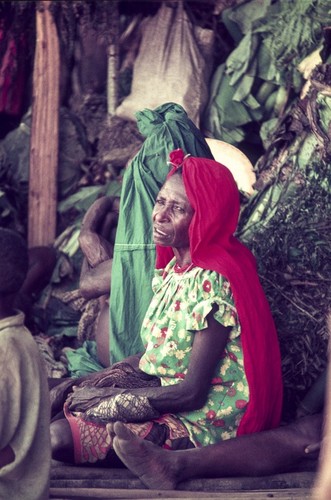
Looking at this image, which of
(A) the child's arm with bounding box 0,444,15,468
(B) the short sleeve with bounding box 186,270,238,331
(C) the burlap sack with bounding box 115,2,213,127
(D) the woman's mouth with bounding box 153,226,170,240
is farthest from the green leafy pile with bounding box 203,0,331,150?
(A) the child's arm with bounding box 0,444,15,468

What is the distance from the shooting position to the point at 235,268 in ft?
16.0

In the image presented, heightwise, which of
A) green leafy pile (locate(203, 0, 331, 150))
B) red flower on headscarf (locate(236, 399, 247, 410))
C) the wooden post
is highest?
green leafy pile (locate(203, 0, 331, 150))

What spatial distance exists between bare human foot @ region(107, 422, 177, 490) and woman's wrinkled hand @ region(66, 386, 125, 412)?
0.30 metres

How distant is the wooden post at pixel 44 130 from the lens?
27.2 feet

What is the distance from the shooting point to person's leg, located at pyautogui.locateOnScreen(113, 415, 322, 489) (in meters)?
4.52

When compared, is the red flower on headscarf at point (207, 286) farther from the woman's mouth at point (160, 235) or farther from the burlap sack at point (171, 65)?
the burlap sack at point (171, 65)

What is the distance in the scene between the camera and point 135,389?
4.92 m

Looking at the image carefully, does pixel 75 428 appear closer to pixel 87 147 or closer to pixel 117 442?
pixel 117 442

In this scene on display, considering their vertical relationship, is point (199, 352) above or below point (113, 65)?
above

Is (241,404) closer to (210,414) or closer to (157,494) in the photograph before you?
(210,414)

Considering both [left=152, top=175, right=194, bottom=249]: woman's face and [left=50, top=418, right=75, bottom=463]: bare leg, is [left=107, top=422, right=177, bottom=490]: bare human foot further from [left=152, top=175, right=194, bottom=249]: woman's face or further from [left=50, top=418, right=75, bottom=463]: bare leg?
[left=152, top=175, right=194, bottom=249]: woman's face

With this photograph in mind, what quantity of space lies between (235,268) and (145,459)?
93cm

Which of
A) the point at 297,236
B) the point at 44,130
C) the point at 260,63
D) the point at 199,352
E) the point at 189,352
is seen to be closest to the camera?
the point at 199,352

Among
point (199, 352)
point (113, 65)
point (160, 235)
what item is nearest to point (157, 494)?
point (199, 352)
